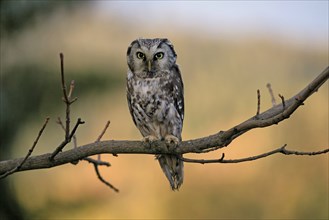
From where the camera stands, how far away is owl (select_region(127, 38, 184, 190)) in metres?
3.05

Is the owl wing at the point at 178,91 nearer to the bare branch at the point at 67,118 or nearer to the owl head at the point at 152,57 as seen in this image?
the owl head at the point at 152,57

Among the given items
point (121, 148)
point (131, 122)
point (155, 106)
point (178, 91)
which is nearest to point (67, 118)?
point (121, 148)

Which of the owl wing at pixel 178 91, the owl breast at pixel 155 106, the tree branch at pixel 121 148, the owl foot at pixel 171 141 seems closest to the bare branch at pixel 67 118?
the tree branch at pixel 121 148

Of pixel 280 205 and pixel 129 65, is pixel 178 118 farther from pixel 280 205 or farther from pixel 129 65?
pixel 280 205

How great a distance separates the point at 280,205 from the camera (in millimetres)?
7414

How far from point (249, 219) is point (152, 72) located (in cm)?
495

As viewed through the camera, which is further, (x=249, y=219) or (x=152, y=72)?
(x=249, y=219)

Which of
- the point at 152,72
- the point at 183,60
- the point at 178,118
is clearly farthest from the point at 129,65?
the point at 183,60

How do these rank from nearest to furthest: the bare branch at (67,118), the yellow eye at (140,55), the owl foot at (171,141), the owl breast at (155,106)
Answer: the bare branch at (67,118) < the owl foot at (171,141) < the owl breast at (155,106) < the yellow eye at (140,55)

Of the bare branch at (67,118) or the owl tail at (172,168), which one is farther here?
the owl tail at (172,168)

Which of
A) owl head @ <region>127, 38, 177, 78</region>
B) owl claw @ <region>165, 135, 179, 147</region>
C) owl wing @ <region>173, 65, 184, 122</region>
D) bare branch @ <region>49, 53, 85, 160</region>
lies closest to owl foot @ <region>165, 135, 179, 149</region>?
owl claw @ <region>165, 135, 179, 147</region>

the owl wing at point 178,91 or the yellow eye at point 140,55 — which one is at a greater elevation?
the yellow eye at point 140,55

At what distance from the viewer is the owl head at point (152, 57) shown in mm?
3115

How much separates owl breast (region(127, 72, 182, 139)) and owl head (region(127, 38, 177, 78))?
5cm
